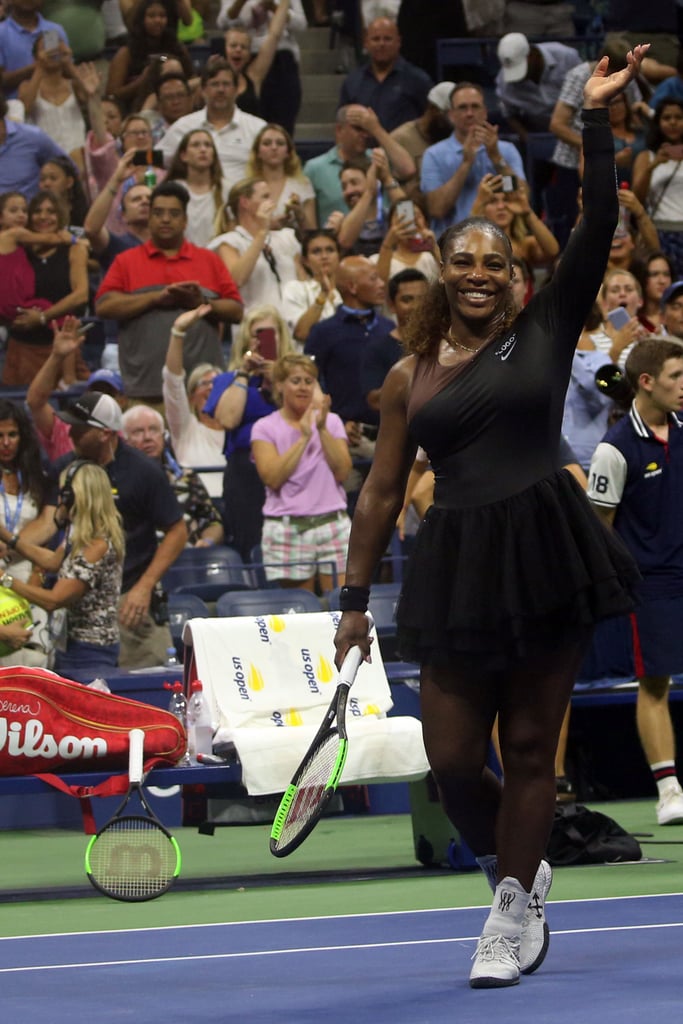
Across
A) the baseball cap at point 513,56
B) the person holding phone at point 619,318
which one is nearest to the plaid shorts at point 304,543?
the person holding phone at point 619,318

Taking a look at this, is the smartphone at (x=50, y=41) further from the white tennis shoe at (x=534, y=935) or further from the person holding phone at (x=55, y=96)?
the white tennis shoe at (x=534, y=935)

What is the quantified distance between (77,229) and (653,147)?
4.40m

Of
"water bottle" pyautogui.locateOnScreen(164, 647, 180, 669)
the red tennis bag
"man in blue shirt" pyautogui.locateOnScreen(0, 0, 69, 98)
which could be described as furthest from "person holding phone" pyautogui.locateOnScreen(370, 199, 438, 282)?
the red tennis bag

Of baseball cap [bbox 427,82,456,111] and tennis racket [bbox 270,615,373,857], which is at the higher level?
tennis racket [bbox 270,615,373,857]

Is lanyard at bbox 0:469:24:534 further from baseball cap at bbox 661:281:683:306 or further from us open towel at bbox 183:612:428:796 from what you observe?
baseball cap at bbox 661:281:683:306

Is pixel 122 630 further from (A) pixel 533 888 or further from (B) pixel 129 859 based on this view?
(A) pixel 533 888

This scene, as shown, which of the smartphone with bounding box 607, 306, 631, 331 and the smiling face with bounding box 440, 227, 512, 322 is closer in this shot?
the smiling face with bounding box 440, 227, 512, 322

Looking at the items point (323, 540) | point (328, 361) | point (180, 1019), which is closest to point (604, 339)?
point (328, 361)

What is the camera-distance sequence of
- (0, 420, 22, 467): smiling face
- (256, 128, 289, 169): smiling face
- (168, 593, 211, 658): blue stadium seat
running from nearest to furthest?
(0, 420, 22, 467): smiling face, (168, 593, 211, 658): blue stadium seat, (256, 128, 289, 169): smiling face

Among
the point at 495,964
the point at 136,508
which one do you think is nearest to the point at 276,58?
the point at 136,508

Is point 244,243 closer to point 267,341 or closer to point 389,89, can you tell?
point 267,341

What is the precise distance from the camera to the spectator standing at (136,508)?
8.91 metres

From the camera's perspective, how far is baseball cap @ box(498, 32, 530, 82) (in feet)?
48.4

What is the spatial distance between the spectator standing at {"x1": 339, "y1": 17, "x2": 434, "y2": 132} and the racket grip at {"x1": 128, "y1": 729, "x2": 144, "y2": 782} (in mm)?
8922
